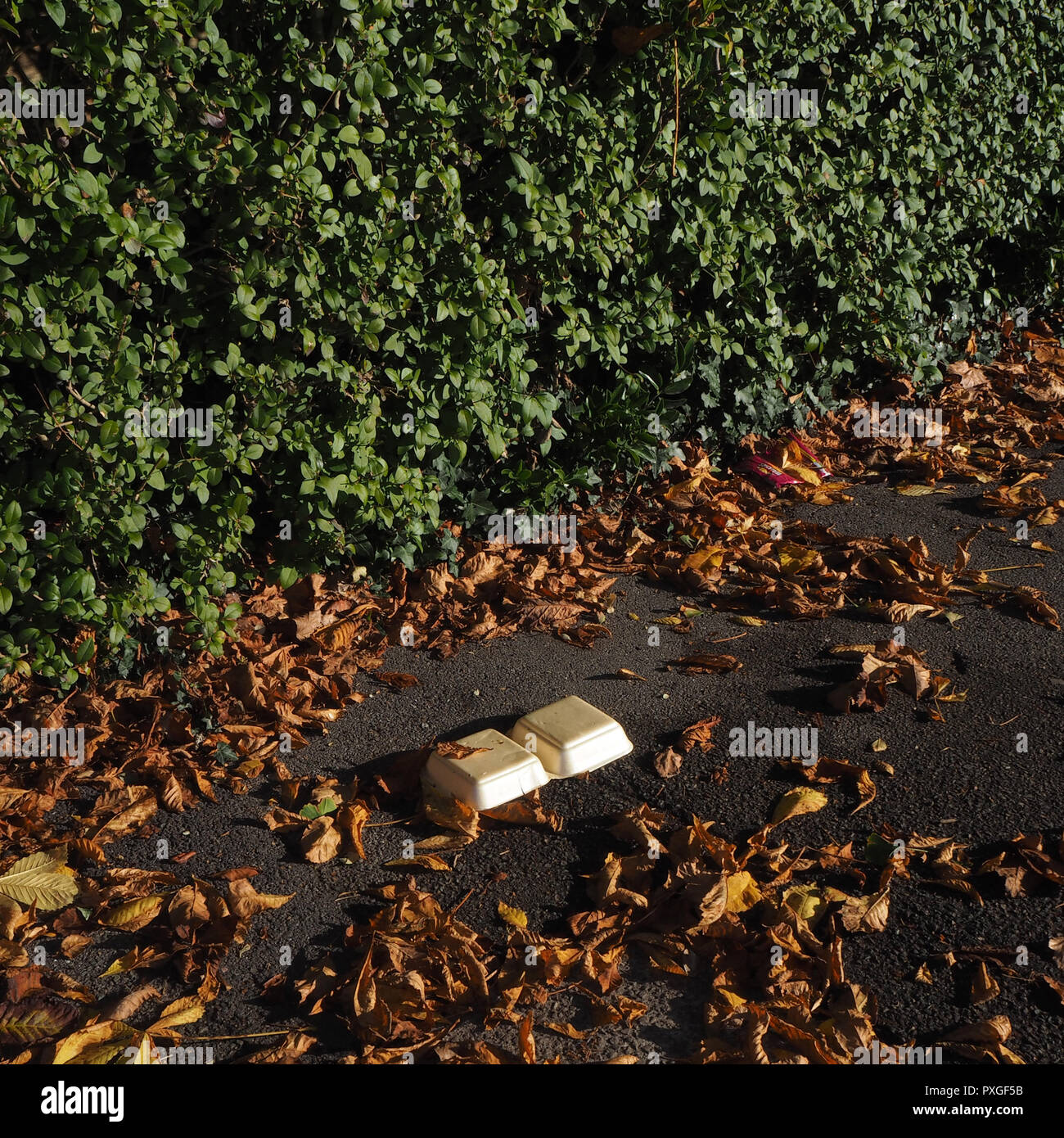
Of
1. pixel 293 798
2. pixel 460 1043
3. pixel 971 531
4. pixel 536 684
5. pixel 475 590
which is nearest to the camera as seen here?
pixel 460 1043

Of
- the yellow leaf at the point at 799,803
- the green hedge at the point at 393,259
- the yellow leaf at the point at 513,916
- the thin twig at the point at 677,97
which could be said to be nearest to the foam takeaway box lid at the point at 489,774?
the yellow leaf at the point at 513,916

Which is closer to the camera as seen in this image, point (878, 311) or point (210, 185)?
point (210, 185)

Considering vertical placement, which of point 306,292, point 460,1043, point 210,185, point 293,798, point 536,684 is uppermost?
point 210,185

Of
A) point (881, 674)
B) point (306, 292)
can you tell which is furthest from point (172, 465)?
point (881, 674)

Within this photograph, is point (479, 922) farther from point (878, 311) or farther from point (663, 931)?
point (878, 311)

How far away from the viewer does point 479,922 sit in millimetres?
2965

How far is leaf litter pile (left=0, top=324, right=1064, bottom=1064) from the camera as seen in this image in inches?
105

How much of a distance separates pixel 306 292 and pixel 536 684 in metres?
1.61

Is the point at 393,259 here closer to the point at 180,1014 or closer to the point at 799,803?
the point at 799,803

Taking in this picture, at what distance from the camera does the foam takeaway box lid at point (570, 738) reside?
3518 millimetres

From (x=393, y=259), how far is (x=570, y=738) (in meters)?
1.81

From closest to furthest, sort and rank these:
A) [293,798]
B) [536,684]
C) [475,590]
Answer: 1. [293,798]
2. [536,684]
3. [475,590]

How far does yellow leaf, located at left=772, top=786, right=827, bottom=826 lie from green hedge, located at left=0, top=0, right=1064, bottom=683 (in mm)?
1811

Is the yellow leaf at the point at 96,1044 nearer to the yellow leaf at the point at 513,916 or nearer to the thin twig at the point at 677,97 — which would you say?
the yellow leaf at the point at 513,916
